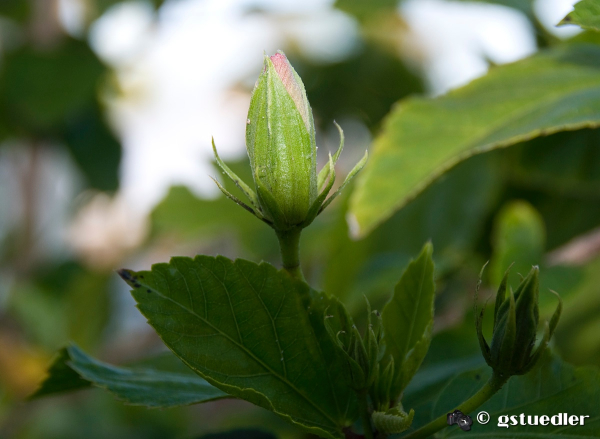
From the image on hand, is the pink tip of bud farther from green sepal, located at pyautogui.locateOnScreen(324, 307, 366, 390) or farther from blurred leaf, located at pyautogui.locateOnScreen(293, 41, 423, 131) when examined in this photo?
blurred leaf, located at pyautogui.locateOnScreen(293, 41, 423, 131)

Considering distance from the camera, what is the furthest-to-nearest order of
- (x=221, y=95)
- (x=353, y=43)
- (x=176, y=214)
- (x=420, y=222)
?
1. (x=221, y=95)
2. (x=353, y=43)
3. (x=176, y=214)
4. (x=420, y=222)

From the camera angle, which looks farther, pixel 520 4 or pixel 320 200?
pixel 520 4

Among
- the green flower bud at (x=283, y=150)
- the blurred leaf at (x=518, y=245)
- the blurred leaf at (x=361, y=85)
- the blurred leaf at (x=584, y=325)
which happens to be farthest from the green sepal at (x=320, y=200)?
the blurred leaf at (x=361, y=85)

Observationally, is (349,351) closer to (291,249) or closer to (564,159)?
(291,249)

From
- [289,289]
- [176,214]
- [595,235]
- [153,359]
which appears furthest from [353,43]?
[289,289]

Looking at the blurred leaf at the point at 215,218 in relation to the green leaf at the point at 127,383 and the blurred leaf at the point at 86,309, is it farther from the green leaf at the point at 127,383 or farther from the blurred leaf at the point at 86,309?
the green leaf at the point at 127,383

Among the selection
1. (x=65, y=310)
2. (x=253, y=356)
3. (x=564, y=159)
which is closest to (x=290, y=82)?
(x=253, y=356)

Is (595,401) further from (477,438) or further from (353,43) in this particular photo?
(353,43)
